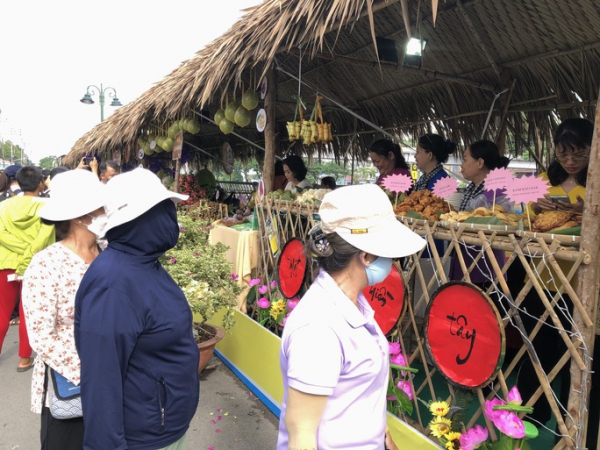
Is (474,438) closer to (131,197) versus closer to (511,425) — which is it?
(511,425)

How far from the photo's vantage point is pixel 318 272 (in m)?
1.25

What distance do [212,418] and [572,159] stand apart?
8.90 ft

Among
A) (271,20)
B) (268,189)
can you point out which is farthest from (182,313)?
(268,189)

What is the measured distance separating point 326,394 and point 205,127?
7.82 meters

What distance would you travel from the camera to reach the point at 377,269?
1213 millimetres

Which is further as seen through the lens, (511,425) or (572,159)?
(572,159)

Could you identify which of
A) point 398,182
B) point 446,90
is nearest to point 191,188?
point 446,90

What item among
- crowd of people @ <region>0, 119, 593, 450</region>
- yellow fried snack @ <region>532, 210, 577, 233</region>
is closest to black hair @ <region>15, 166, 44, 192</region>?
crowd of people @ <region>0, 119, 593, 450</region>

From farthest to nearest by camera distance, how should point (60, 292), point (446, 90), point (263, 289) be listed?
point (446, 90) < point (263, 289) < point (60, 292)

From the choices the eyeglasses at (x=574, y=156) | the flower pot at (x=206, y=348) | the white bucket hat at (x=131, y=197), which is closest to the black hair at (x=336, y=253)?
the white bucket hat at (x=131, y=197)

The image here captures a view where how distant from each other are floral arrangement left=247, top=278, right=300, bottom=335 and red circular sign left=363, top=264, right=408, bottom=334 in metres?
0.85

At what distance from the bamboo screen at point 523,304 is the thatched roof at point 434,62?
1110 millimetres

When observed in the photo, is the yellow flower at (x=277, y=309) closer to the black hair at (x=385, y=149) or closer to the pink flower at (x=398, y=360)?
the pink flower at (x=398, y=360)

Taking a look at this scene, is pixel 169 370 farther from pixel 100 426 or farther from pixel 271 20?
pixel 271 20
